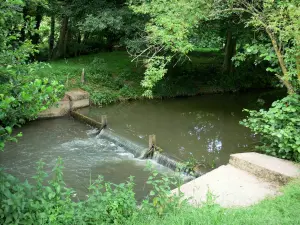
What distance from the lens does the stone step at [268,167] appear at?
19.6 feet

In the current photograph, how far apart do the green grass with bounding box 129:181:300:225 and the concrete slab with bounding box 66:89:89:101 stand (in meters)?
11.0

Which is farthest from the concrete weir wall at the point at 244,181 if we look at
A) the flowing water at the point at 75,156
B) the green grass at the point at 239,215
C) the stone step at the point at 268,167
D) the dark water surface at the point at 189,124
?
the dark water surface at the point at 189,124

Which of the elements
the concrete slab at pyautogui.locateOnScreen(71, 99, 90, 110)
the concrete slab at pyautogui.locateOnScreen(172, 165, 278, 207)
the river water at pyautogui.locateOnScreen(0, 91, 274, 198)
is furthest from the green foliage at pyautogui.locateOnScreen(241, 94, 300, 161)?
the concrete slab at pyautogui.locateOnScreen(71, 99, 90, 110)

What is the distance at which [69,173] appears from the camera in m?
8.66

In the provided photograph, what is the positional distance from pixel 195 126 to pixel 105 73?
21.7 ft

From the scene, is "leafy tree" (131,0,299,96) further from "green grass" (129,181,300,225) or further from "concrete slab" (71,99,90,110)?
"concrete slab" (71,99,90,110)

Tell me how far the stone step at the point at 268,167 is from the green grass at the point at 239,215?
3.60ft

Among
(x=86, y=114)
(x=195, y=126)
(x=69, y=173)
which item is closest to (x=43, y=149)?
(x=69, y=173)

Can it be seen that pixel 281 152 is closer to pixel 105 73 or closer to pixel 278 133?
pixel 278 133

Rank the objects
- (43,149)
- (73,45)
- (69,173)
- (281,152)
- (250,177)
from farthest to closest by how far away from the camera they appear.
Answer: (73,45) → (43,149) → (69,173) → (281,152) → (250,177)

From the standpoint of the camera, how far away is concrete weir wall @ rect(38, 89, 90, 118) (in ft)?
44.9

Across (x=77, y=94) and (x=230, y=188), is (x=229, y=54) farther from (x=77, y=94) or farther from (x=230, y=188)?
(x=230, y=188)

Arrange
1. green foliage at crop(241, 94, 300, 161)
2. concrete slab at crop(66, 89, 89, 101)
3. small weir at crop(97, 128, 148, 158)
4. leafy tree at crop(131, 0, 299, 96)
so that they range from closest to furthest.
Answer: green foliage at crop(241, 94, 300, 161)
leafy tree at crop(131, 0, 299, 96)
small weir at crop(97, 128, 148, 158)
concrete slab at crop(66, 89, 89, 101)

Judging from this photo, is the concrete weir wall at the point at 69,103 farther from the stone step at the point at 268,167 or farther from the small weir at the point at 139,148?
the stone step at the point at 268,167
